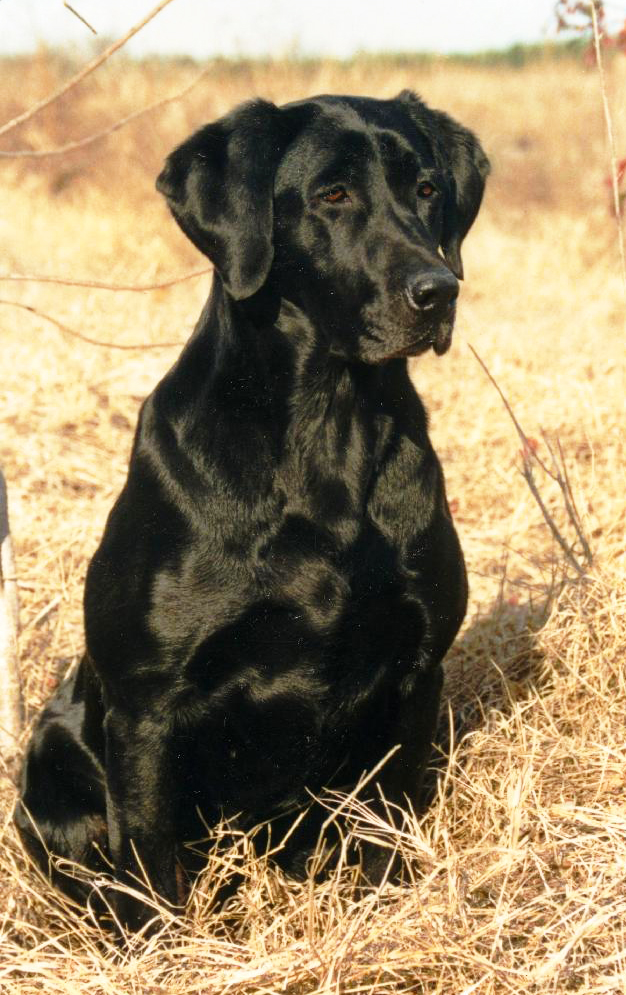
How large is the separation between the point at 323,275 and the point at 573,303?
541cm

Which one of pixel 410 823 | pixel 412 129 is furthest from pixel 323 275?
pixel 410 823

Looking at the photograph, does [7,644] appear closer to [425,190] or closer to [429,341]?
[429,341]

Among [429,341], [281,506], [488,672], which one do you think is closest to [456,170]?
[429,341]

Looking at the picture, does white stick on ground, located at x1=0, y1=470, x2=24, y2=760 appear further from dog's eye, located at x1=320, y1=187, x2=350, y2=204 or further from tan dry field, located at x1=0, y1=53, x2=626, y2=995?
dog's eye, located at x1=320, y1=187, x2=350, y2=204

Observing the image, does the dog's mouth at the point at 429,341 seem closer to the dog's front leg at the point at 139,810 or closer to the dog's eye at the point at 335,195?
the dog's eye at the point at 335,195

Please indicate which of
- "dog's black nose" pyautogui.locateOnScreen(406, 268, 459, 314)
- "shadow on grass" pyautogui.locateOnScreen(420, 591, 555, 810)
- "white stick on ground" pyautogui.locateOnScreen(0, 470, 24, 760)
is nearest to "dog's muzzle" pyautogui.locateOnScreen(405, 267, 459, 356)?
"dog's black nose" pyautogui.locateOnScreen(406, 268, 459, 314)

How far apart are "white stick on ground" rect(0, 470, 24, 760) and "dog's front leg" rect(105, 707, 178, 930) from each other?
709 millimetres

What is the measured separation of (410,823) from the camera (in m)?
2.48

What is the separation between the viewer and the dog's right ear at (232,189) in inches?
91.8

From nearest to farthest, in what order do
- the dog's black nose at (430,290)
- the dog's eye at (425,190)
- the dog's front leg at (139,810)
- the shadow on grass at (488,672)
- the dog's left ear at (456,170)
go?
the dog's black nose at (430,290), the dog's front leg at (139,810), the dog's eye at (425,190), the dog's left ear at (456,170), the shadow on grass at (488,672)

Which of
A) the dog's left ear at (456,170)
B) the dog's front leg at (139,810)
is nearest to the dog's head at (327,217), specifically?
the dog's left ear at (456,170)

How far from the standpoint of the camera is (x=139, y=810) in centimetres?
243

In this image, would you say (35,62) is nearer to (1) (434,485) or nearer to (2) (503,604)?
(2) (503,604)

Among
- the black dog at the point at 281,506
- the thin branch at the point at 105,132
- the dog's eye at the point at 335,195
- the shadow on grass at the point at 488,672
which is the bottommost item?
the shadow on grass at the point at 488,672
